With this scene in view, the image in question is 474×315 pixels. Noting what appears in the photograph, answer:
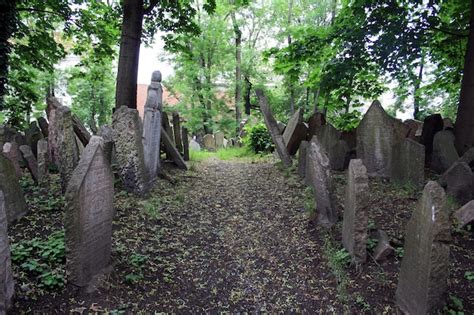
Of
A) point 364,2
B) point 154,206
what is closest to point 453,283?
point 154,206

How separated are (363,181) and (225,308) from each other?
1.93 metres

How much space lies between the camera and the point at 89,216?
3365 mm

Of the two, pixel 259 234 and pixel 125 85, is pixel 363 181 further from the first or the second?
pixel 125 85

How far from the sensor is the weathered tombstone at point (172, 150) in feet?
27.1

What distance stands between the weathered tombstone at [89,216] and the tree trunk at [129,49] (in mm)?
3944

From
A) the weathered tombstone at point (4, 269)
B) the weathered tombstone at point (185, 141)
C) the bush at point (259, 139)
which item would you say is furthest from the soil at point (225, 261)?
the bush at point (259, 139)

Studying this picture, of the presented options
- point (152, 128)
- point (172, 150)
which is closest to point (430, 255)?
point (152, 128)

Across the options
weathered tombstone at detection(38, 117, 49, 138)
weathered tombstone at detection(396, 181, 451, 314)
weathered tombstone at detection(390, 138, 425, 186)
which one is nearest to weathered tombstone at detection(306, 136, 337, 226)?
weathered tombstone at detection(390, 138, 425, 186)

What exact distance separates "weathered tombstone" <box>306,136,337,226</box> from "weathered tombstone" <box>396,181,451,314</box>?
1810mm

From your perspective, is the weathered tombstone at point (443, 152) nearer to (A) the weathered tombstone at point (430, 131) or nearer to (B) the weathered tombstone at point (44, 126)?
(A) the weathered tombstone at point (430, 131)

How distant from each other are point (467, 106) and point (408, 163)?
6.55 ft

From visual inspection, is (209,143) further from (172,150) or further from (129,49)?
(129,49)

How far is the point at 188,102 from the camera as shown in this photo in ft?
81.0

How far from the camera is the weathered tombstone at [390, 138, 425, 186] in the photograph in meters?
5.54
